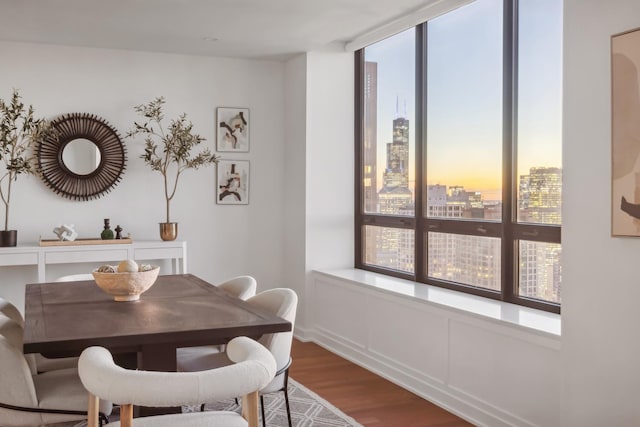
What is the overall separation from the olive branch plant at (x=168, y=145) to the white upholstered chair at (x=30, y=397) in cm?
315

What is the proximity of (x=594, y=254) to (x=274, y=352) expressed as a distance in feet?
5.06

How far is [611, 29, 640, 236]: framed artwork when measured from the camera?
2768 mm

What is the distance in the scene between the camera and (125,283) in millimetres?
3184

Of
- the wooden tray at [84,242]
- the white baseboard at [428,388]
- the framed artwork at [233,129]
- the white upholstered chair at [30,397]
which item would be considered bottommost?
the white baseboard at [428,388]

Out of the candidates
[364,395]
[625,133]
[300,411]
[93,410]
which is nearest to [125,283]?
[93,410]

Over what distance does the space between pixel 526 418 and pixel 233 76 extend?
4.15 meters

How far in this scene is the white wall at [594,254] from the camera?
283 cm

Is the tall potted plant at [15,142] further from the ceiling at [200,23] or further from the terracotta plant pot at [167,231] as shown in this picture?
the terracotta plant pot at [167,231]

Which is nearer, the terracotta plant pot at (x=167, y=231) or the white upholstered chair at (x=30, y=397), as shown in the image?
the white upholstered chair at (x=30, y=397)

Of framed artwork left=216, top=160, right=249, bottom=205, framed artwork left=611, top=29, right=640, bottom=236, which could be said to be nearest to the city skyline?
framed artwork left=611, top=29, right=640, bottom=236

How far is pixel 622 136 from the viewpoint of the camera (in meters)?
2.83

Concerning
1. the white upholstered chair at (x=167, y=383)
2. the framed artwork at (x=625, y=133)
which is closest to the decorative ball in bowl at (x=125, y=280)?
the white upholstered chair at (x=167, y=383)

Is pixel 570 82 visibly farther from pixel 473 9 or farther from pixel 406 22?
pixel 406 22

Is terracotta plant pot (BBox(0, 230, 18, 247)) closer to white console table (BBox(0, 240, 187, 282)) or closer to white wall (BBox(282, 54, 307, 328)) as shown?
white console table (BBox(0, 240, 187, 282))
